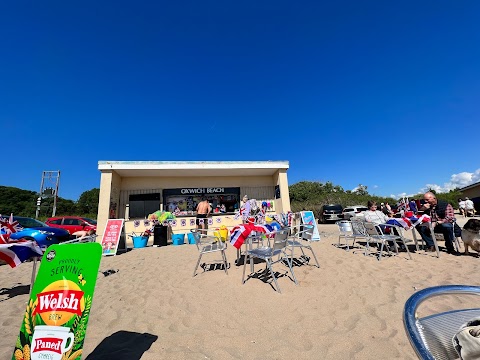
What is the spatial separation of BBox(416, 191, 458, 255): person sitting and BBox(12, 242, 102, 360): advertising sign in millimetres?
5917

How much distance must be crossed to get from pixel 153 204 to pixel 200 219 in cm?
331

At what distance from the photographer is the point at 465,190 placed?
22.4m

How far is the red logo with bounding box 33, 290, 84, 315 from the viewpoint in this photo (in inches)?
64.5

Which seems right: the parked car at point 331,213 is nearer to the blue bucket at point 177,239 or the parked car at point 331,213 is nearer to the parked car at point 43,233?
the blue bucket at point 177,239

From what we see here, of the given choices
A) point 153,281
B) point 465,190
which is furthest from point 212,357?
point 465,190

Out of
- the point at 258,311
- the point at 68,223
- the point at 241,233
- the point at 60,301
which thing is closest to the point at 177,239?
the point at 241,233

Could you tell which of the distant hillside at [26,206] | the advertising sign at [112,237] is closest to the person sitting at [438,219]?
the advertising sign at [112,237]

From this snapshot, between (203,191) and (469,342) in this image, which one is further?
(203,191)

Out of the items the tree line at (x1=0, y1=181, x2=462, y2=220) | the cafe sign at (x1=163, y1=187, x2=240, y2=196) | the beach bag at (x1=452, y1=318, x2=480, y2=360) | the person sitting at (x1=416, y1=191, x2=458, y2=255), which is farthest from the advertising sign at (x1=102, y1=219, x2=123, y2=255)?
the tree line at (x1=0, y1=181, x2=462, y2=220)

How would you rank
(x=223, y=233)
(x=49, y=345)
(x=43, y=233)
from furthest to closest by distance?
1. (x=43, y=233)
2. (x=223, y=233)
3. (x=49, y=345)

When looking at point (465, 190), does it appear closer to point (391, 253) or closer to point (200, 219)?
point (391, 253)

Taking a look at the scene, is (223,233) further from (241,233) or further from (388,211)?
(388,211)

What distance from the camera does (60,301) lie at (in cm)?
167

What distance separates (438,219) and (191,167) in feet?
28.0
